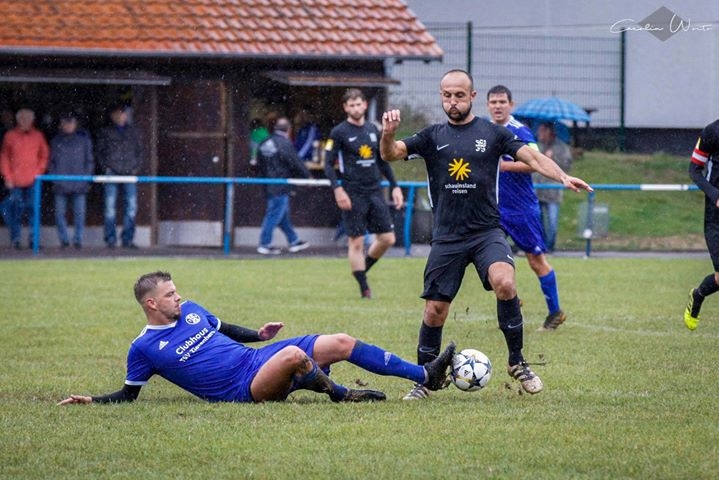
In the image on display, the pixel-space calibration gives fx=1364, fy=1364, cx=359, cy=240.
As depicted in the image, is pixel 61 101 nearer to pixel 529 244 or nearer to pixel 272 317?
pixel 272 317

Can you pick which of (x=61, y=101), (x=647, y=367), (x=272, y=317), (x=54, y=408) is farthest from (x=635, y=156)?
(x=54, y=408)

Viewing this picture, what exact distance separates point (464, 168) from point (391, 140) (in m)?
0.51

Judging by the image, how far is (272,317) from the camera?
13.0 metres

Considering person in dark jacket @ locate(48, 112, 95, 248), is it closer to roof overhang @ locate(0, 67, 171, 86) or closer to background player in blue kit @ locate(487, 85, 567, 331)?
roof overhang @ locate(0, 67, 171, 86)

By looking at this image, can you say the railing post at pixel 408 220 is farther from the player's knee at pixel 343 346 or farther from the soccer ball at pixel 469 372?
the player's knee at pixel 343 346

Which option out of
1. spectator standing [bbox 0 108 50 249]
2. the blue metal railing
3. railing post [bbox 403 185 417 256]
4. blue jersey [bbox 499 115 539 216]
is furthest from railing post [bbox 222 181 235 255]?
blue jersey [bbox 499 115 539 216]

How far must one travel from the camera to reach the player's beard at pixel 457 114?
27.7ft

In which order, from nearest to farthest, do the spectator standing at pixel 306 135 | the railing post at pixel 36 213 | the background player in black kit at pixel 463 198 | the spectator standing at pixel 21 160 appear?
the background player in black kit at pixel 463 198
the railing post at pixel 36 213
the spectator standing at pixel 21 160
the spectator standing at pixel 306 135

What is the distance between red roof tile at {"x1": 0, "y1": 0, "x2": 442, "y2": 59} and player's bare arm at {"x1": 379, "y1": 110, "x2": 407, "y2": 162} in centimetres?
1458

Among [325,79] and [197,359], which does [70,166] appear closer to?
[325,79]

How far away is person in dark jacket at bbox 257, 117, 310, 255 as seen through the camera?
2197cm

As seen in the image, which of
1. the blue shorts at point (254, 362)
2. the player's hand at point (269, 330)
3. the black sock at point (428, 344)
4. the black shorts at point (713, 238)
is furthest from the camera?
the black shorts at point (713, 238)

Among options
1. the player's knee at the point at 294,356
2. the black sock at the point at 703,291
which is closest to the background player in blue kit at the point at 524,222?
the black sock at the point at 703,291

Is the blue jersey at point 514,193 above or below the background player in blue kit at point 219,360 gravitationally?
above
